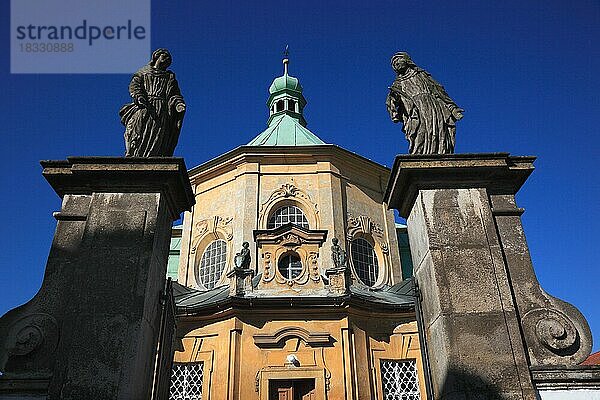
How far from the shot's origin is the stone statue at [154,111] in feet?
20.7

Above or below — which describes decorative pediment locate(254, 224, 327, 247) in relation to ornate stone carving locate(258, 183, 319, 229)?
below

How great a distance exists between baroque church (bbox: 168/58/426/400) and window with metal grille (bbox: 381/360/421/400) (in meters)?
0.03

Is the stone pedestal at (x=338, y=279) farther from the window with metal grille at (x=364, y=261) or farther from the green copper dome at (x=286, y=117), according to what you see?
the green copper dome at (x=286, y=117)

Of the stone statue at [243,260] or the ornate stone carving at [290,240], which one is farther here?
the ornate stone carving at [290,240]

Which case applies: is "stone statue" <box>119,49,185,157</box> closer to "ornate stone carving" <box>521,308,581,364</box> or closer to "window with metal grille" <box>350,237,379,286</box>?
"ornate stone carving" <box>521,308,581,364</box>

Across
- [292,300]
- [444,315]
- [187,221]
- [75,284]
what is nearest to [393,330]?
[292,300]

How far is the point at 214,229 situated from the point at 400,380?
939 cm

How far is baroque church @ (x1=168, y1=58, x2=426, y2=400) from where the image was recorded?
49.8 ft

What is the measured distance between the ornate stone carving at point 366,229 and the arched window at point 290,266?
2.74 m

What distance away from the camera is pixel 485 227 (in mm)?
5758

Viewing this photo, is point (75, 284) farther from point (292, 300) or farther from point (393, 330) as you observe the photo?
point (393, 330)

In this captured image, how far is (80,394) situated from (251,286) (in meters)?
12.0

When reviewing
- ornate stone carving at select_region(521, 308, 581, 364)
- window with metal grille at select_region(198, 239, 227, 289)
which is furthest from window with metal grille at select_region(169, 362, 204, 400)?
ornate stone carving at select_region(521, 308, 581, 364)

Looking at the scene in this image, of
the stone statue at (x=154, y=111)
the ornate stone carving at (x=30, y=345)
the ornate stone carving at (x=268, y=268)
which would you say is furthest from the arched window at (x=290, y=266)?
the ornate stone carving at (x=30, y=345)
